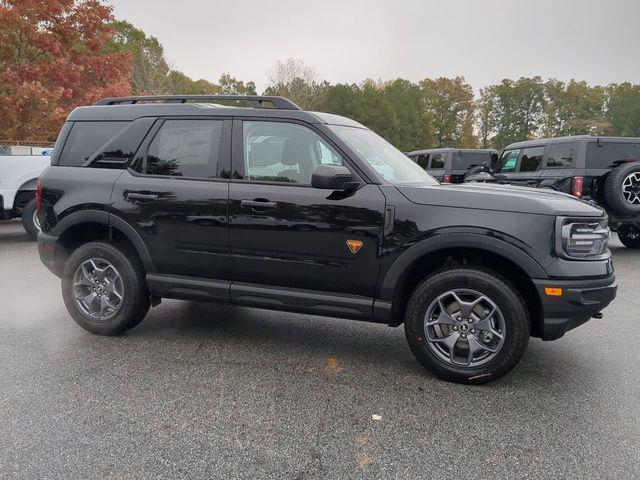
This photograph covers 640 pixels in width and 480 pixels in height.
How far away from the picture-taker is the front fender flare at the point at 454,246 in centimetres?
323

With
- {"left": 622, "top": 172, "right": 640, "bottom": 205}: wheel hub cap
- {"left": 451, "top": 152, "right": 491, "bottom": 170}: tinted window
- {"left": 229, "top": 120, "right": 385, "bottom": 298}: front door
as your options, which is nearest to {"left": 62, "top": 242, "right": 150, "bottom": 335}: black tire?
{"left": 229, "top": 120, "right": 385, "bottom": 298}: front door

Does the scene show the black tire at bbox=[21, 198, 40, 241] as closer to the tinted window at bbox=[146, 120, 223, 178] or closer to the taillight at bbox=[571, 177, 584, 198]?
the tinted window at bbox=[146, 120, 223, 178]

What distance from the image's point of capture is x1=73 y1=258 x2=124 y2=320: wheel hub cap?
14.0 ft

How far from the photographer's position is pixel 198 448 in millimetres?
2633

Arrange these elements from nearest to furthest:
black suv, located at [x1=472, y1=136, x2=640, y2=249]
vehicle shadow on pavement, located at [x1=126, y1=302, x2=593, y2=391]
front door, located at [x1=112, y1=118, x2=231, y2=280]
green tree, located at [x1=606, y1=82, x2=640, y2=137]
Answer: vehicle shadow on pavement, located at [x1=126, y1=302, x2=593, y2=391] → front door, located at [x1=112, y1=118, x2=231, y2=280] → black suv, located at [x1=472, y1=136, x2=640, y2=249] → green tree, located at [x1=606, y1=82, x2=640, y2=137]

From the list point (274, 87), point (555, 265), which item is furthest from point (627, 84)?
point (555, 265)

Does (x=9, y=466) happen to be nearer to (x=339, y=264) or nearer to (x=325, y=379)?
(x=325, y=379)

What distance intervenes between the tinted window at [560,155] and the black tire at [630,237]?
1659mm

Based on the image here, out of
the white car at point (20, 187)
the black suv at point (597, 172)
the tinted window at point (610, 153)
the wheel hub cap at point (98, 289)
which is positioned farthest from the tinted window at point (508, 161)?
the white car at point (20, 187)

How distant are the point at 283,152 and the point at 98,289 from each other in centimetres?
205

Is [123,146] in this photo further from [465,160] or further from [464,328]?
[465,160]

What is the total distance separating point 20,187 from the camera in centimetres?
902

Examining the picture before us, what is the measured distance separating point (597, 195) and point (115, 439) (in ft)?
27.3

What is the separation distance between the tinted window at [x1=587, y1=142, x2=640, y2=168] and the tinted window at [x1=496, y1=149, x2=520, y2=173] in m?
1.97
